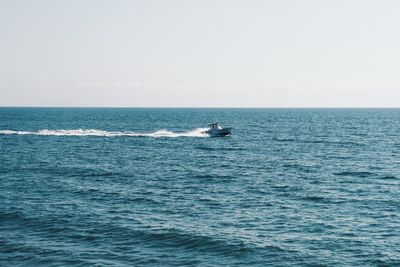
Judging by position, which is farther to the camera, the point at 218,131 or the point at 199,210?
the point at 218,131

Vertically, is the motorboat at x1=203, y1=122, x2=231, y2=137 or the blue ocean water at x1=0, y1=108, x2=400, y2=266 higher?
the motorboat at x1=203, y1=122, x2=231, y2=137

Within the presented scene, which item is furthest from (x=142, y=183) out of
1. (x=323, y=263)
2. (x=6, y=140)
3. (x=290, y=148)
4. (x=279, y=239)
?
(x=6, y=140)

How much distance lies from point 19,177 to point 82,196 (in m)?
15.2

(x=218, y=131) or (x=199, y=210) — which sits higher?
(x=218, y=131)

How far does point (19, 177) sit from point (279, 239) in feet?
120

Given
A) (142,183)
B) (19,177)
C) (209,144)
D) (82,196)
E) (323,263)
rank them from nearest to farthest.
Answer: (323,263), (82,196), (142,183), (19,177), (209,144)

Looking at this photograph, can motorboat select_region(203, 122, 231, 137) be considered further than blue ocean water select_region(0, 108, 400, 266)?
Yes

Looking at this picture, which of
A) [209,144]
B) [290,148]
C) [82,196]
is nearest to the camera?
[82,196]

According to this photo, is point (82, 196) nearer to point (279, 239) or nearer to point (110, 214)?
point (110, 214)

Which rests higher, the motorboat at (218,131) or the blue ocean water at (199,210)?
the motorboat at (218,131)

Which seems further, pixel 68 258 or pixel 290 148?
pixel 290 148

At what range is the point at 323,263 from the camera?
2862 centimetres

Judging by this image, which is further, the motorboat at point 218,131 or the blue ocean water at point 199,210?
the motorboat at point 218,131

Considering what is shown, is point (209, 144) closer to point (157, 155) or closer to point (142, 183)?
point (157, 155)
